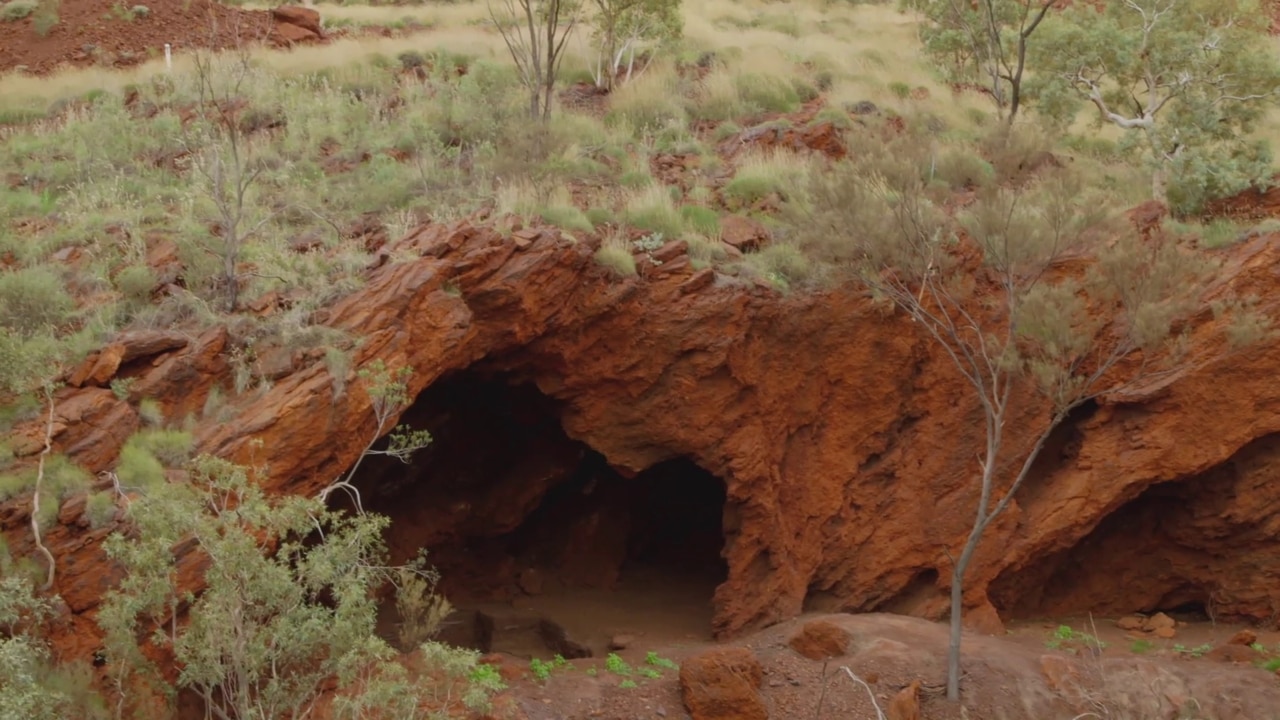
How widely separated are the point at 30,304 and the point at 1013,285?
840 cm

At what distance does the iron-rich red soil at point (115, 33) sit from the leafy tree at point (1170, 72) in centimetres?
1204

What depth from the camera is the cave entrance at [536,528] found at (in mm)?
12789

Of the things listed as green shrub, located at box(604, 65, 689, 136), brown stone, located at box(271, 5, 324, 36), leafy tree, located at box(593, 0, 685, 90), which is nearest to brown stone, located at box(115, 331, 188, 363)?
green shrub, located at box(604, 65, 689, 136)

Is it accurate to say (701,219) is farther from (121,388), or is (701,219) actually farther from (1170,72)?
(1170,72)

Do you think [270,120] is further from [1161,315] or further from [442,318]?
[1161,315]

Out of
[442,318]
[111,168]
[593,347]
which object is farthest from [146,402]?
[111,168]

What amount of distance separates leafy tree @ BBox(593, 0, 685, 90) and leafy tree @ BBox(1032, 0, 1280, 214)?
5907 mm

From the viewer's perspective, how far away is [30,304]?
9.94 m

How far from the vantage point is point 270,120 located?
15523 millimetres

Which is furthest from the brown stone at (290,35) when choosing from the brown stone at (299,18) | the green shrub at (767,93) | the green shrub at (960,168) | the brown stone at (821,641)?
the brown stone at (821,641)

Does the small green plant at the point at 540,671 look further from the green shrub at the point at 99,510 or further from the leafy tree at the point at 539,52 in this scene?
the leafy tree at the point at 539,52

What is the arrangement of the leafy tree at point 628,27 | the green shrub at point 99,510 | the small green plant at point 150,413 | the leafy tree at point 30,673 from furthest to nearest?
the leafy tree at point 628,27 < the small green plant at point 150,413 < the green shrub at point 99,510 < the leafy tree at point 30,673

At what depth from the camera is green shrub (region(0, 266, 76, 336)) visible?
9.83 m

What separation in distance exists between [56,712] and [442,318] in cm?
432
